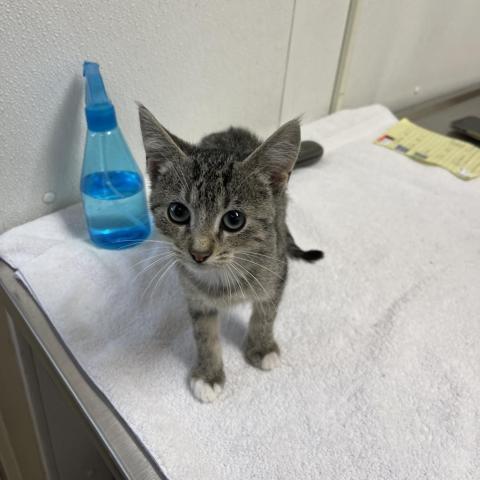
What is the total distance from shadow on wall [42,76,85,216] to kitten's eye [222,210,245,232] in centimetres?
46

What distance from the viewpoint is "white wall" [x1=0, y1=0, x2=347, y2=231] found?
786mm

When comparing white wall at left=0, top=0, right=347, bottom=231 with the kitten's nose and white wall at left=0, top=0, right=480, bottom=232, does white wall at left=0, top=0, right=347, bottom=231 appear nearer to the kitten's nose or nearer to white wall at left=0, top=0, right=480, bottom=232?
white wall at left=0, top=0, right=480, bottom=232

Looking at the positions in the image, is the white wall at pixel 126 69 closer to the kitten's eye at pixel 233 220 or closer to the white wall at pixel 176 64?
the white wall at pixel 176 64

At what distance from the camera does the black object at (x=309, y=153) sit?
1.21 m

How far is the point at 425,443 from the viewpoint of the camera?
0.63m

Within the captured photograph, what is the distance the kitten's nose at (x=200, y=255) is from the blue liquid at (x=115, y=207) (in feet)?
1.20

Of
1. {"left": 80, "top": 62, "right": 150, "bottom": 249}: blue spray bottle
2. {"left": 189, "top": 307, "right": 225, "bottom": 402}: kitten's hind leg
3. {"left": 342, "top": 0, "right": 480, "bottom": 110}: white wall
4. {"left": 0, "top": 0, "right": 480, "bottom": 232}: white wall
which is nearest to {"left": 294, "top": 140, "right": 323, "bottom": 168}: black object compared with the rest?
{"left": 0, "top": 0, "right": 480, "bottom": 232}: white wall

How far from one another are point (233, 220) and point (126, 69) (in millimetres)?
484

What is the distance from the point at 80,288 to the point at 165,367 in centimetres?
24

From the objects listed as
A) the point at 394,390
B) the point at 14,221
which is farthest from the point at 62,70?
the point at 394,390

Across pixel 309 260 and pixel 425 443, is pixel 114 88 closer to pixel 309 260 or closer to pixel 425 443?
pixel 309 260

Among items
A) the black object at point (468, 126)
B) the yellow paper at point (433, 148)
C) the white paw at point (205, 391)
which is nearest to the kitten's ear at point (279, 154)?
the white paw at point (205, 391)

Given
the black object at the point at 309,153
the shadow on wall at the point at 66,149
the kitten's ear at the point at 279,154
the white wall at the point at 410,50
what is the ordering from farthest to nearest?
1. the white wall at the point at 410,50
2. the black object at the point at 309,153
3. the shadow on wall at the point at 66,149
4. the kitten's ear at the point at 279,154

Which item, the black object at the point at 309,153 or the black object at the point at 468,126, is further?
the black object at the point at 468,126
